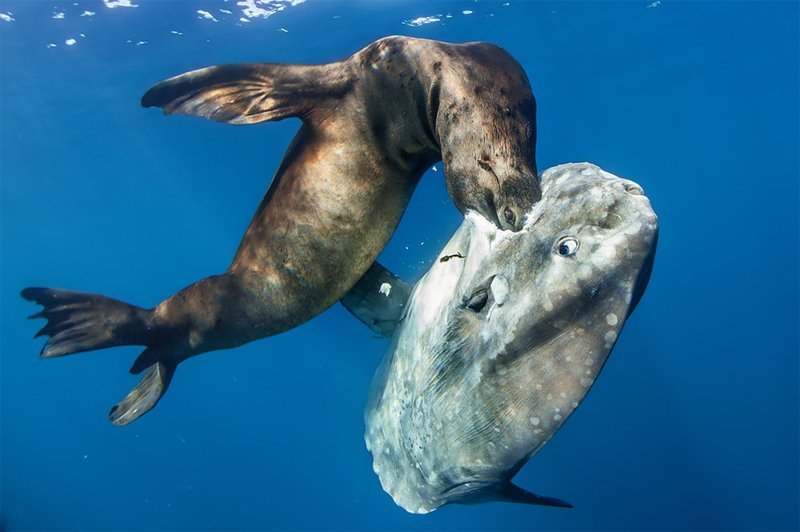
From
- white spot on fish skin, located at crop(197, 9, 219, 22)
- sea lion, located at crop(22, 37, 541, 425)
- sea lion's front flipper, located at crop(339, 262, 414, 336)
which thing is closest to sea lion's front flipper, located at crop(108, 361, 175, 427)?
sea lion, located at crop(22, 37, 541, 425)

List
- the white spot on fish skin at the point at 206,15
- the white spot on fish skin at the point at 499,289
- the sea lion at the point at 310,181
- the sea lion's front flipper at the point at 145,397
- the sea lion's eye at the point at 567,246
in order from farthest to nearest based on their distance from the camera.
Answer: the white spot on fish skin at the point at 206,15, the sea lion's front flipper at the point at 145,397, the sea lion at the point at 310,181, the white spot on fish skin at the point at 499,289, the sea lion's eye at the point at 567,246

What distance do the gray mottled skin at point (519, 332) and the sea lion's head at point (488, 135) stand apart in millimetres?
110

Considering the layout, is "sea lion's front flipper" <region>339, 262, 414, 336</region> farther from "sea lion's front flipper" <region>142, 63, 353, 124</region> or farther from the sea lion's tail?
the sea lion's tail

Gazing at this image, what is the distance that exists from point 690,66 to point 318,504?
3293 cm

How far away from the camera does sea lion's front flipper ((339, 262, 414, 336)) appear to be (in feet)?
14.1

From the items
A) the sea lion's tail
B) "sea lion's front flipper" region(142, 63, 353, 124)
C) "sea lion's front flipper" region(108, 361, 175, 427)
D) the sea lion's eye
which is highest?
"sea lion's front flipper" region(142, 63, 353, 124)

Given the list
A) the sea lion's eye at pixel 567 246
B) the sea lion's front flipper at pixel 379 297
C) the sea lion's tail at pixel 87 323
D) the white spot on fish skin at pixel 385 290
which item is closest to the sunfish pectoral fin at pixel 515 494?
the sea lion's eye at pixel 567 246

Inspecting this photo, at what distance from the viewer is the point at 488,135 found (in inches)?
112

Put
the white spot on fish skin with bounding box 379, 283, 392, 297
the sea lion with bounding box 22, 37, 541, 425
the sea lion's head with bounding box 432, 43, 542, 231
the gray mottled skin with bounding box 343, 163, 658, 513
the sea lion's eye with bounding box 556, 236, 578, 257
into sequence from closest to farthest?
1. the gray mottled skin with bounding box 343, 163, 658, 513
2. the sea lion's eye with bounding box 556, 236, 578, 257
3. the sea lion's head with bounding box 432, 43, 542, 231
4. the sea lion with bounding box 22, 37, 541, 425
5. the white spot on fish skin with bounding box 379, 283, 392, 297

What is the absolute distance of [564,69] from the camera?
28.9 m

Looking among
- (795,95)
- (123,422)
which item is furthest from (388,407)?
(795,95)

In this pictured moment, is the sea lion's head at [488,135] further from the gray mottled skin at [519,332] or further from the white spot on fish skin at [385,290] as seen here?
the white spot on fish skin at [385,290]

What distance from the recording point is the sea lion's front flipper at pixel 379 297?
430 centimetres

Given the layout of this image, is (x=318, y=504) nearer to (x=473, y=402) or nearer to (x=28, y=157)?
(x=28, y=157)
